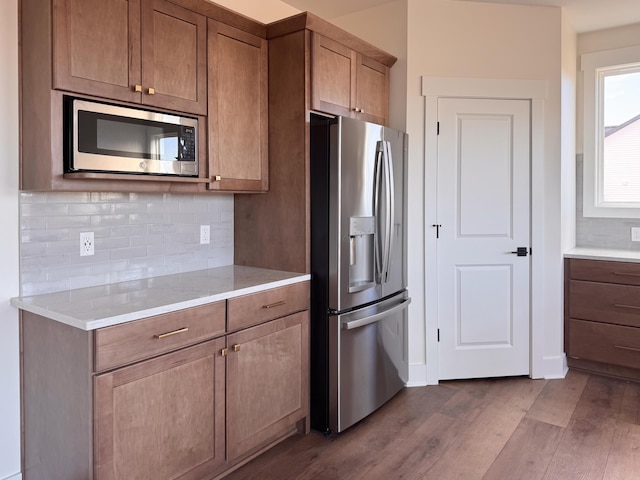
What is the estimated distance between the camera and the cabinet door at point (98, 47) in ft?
5.89

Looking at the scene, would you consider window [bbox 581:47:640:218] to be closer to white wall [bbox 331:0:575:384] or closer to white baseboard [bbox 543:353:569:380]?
white wall [bbox 331:0:575:384]

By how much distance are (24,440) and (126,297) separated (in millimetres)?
762

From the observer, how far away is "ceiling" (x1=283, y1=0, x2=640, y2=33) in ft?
10.7

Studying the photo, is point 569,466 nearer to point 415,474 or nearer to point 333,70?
point 415,474

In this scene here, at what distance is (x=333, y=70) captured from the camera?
275 centimetres

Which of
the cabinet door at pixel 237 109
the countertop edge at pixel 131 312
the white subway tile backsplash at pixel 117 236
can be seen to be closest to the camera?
the countertop edge at pixel 131 312

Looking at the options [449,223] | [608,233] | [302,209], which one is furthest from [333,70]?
[608,233]

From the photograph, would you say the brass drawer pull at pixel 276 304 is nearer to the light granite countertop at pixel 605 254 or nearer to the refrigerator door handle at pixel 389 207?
the refrigerator door handle at pixel 389 207

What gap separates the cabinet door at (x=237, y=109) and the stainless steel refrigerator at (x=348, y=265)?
0.31 metres

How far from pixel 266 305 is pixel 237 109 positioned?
1.05 metres

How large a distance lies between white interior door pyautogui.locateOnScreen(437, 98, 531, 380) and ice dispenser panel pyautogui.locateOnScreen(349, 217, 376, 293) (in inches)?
31.7

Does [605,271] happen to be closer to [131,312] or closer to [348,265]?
[348,265]

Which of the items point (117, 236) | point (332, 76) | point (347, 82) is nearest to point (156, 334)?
point (117, 236)

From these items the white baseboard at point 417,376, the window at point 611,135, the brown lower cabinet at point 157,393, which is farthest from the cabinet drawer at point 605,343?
the brown lower cabinet at point 157,393
